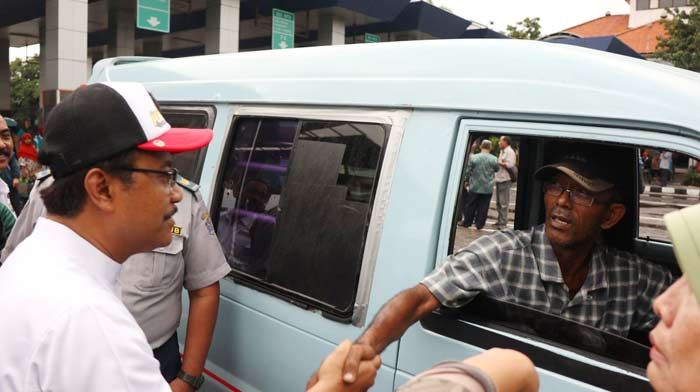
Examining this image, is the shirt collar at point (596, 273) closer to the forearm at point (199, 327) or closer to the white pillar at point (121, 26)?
the forearm at point (199, 327)

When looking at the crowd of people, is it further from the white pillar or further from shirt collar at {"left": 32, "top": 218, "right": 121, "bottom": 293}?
the white pillar

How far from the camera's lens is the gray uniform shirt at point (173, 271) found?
8.17ft

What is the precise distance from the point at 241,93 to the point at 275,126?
0.27m

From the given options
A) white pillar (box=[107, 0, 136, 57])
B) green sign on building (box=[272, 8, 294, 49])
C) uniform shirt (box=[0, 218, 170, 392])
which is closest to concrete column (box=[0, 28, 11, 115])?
white pillar (box=[107, 0, 136, 57])

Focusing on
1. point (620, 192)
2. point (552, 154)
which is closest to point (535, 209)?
point (552, 154)

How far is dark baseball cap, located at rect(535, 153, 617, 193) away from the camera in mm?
2299

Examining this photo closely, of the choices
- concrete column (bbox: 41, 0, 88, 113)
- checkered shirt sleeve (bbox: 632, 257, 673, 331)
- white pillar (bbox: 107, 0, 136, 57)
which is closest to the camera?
checkered shirt sleeve (bbox: 632, 257, 673, 331)

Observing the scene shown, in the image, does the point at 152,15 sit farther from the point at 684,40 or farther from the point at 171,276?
the point at 684,40

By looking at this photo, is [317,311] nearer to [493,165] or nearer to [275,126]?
[275,126]

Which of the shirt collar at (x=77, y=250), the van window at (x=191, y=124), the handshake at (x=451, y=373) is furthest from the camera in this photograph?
the van window at (x=191, y=124)

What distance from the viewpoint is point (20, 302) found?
116 cm

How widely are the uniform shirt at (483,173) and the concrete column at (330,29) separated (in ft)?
34.3

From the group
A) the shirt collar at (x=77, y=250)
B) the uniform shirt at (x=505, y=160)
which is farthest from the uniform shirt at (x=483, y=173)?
the shirt collar at (x=77, y=250)

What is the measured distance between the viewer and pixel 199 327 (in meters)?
2.58
